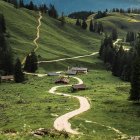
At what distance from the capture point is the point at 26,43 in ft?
623

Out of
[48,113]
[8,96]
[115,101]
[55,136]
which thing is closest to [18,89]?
[8,96]

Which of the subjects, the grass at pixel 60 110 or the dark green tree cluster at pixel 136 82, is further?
the dark green tree cluster at pixel 136 82

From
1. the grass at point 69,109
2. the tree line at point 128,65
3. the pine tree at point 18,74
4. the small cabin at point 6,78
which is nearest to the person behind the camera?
the grass at point 69,109

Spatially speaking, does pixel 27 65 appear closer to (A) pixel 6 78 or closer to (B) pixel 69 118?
(A) pixel 6 78

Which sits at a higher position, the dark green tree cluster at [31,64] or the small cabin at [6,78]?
the dark green tree cluster at [31,64]

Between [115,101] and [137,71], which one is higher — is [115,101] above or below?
below

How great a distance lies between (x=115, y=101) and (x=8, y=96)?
2671 cm

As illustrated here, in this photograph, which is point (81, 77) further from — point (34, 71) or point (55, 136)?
point (55, 136)

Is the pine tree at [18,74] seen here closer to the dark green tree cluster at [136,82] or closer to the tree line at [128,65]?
the tree line at [128,65]

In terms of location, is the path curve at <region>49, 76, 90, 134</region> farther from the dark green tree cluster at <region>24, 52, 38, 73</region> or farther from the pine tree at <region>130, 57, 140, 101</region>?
the dark green tree cluster at <region>24, 52, 38, 73</region>

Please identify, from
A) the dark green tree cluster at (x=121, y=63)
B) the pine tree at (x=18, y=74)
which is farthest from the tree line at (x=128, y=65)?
the pine tree at (x=18, y=74)

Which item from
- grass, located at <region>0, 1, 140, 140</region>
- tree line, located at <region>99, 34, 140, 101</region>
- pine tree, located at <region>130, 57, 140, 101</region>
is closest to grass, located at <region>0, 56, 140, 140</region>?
grass, located at <region>0, 1, 140, 140</region>

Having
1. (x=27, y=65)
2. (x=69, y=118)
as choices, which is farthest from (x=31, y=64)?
(x=69, y=118)

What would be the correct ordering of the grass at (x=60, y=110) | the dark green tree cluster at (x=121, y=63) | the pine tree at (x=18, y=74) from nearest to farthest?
the grass at (x=60, y=110)
the pine tree at (x=18, y=74)
the dark green tree cluster at (x=121, y=63)
